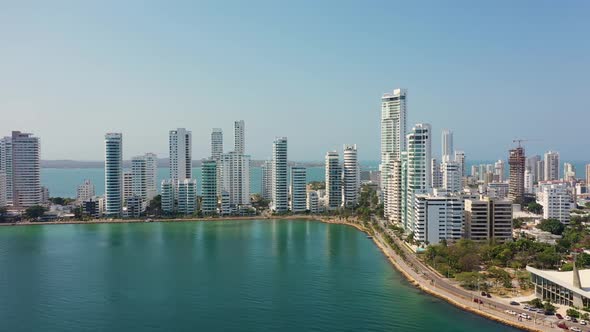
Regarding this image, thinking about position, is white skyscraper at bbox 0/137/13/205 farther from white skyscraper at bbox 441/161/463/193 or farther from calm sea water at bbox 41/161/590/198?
white skyscraper at bbox 441/161/463/193

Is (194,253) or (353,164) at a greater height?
(353,164)

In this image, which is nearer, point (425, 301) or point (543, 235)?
point (425, 301)

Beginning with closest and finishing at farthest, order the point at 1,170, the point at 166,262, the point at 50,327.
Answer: the point at 50,327 < the point at 166,262 < the point at 1,170

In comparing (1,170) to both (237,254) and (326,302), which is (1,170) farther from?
(326,302)

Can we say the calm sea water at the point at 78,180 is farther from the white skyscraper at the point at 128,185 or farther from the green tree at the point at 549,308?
the green tree at the point at 549,308

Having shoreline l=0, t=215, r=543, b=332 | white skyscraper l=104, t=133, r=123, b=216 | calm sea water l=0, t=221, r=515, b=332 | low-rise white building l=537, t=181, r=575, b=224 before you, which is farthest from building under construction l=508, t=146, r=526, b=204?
white skyscraper l=104, t=133, r=123, b=216

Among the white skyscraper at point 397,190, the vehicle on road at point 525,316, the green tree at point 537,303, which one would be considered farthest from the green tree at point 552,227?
the vehicle on road at point 525,316

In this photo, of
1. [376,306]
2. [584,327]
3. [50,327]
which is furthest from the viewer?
[376,306]

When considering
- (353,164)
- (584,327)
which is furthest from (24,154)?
(584,327)
